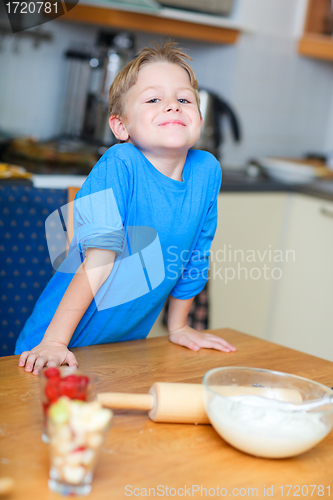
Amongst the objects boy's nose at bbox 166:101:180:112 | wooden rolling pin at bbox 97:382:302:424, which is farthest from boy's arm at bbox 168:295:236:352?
boy's nose at bbox 166:101:180:112

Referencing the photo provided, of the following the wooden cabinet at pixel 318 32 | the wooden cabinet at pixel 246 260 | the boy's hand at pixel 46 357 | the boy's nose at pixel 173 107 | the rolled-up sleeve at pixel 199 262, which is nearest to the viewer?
the boy's hand at pixel 46 357

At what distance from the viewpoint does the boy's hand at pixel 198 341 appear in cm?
107

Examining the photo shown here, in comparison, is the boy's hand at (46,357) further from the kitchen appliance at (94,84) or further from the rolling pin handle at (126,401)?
the kitchen appliance at (94,84)

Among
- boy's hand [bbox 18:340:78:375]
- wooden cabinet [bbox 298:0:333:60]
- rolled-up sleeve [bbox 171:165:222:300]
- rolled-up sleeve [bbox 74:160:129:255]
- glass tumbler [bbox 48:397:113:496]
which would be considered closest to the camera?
glass tumbler [bbox 48:397:113:496]

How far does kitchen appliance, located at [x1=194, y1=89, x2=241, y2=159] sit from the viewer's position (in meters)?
Result: 2.63

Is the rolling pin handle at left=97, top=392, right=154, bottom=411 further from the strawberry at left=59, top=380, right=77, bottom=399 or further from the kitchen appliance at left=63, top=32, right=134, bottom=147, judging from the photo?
the kitchen appliance at left=63, top=32, right=134, bottom=147

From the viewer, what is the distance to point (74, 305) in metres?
0.98

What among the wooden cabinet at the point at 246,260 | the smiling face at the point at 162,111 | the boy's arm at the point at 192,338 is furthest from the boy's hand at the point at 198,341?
the wooden cabinet at the point at 246,260

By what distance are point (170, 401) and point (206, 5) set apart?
2.18 m

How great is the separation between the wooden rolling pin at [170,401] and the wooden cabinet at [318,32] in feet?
8.08

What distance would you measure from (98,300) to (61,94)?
67.4 inches

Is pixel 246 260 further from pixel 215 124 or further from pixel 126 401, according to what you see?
pixel 126 401

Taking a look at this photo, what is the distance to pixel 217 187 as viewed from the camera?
121 centimetres

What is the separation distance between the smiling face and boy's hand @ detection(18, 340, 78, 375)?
42 cm
